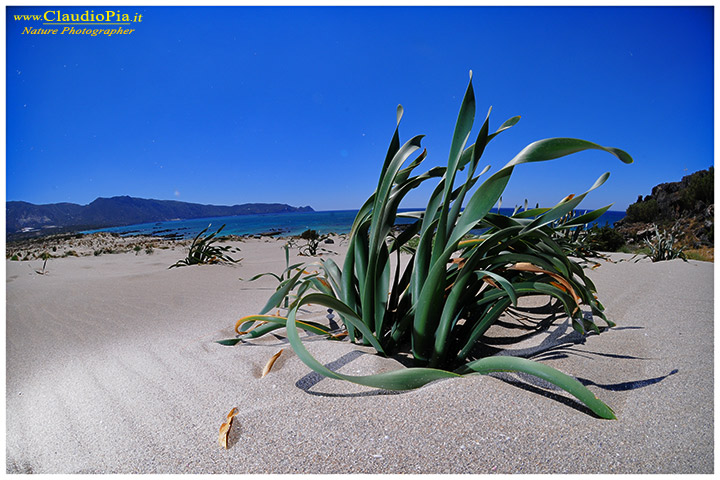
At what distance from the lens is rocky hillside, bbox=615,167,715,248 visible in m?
6.08

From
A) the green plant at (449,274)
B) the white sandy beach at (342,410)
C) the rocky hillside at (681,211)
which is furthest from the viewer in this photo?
the rocky hillside at (681,211)

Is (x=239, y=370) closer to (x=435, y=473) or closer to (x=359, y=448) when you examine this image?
(x=359, y=448)

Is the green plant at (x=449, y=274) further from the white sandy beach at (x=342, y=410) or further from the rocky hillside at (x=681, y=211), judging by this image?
the rocky hillside at (x=681, y=211)

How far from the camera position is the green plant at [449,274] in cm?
81

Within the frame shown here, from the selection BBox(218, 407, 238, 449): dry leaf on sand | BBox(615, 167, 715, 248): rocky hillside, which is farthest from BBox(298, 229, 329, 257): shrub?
BBox(615, 167, 715, 248): rocky hillside

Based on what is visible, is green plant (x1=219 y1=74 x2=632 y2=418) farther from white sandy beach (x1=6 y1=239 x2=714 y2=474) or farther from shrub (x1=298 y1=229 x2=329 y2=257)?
shrub (x1=298 y1=229 x2=329 y2=257)

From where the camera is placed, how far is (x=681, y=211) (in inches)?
275

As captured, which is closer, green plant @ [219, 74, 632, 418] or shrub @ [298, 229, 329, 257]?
green plant @ [219, 74, 632, 418]

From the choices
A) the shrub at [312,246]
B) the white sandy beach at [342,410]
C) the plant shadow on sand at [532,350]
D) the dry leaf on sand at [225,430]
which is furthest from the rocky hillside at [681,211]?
the dry leaf on sand at [225,430]

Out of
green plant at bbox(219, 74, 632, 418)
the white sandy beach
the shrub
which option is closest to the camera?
the white sandy beach

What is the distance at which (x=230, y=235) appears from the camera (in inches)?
337

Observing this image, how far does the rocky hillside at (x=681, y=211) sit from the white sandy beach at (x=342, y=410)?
6.08m

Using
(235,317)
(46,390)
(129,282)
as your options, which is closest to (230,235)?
(129,282)

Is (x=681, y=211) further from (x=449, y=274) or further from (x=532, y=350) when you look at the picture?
(x=449, y=274)
